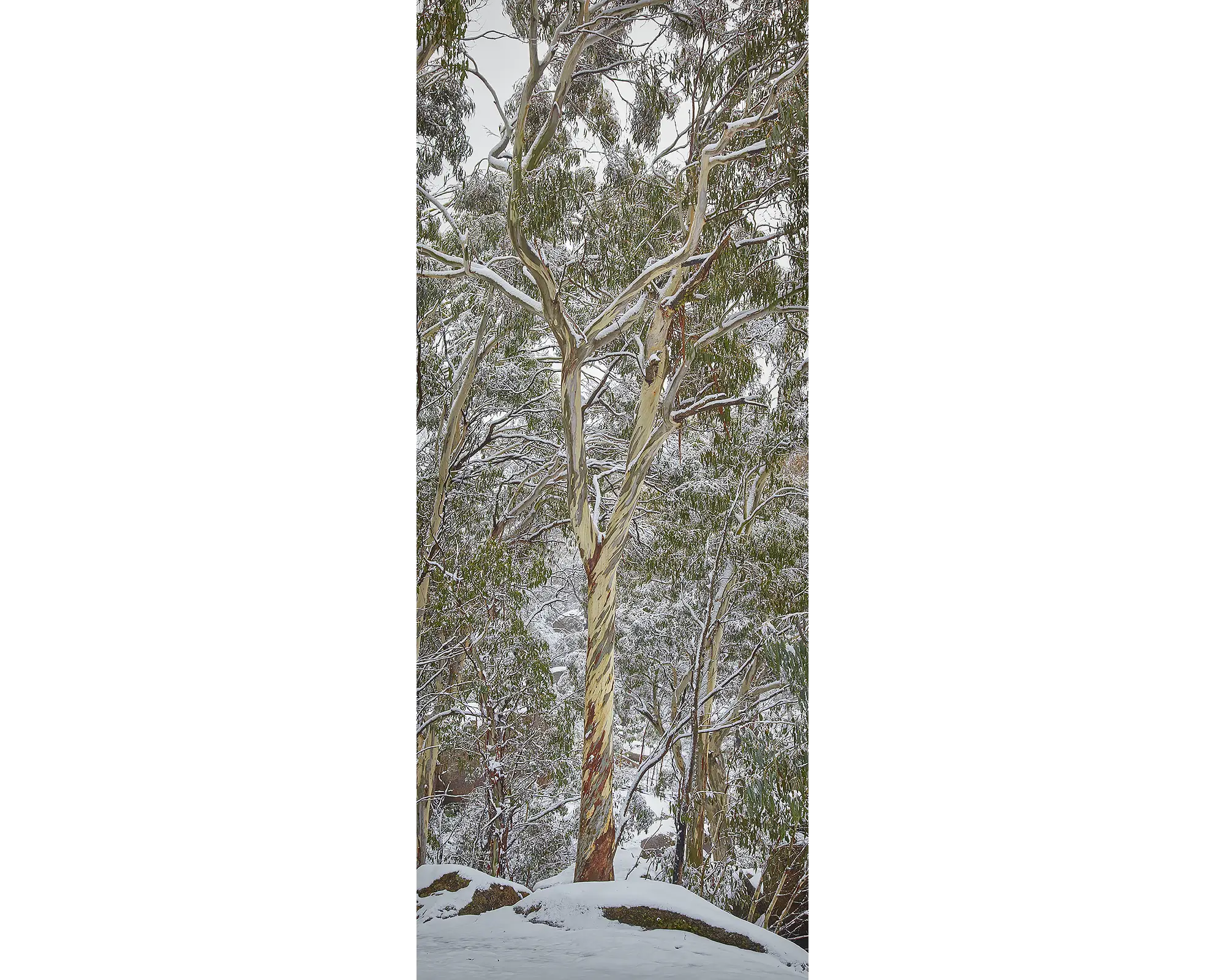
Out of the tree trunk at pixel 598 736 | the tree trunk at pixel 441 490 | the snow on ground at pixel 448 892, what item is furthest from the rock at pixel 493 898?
the tree trunk at pixel 441 490

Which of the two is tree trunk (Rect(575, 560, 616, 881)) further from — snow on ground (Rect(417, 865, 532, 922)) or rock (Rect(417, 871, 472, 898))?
rock (Rect(417, 871, 472, 898))

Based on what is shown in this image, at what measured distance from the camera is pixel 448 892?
3.00m

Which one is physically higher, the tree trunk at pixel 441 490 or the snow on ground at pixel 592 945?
the tree trunk at pixel 441 490

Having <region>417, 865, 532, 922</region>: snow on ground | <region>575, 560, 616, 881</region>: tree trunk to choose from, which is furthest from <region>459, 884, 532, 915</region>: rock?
<region>575, 560, 616, 881</region>: tree trunk

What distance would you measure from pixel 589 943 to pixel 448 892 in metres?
0.50

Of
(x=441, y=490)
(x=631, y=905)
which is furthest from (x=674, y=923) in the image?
(x=441, y=490)

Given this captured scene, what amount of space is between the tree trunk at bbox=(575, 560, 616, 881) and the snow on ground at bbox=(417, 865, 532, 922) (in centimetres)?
26

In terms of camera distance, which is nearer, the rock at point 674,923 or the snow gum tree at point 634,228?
the rock at point 674,923

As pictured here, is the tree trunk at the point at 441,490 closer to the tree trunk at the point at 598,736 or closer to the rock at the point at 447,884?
the rock at the point at 447,884

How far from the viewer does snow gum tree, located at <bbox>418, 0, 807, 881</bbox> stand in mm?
2982

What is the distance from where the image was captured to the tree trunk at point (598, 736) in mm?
2928

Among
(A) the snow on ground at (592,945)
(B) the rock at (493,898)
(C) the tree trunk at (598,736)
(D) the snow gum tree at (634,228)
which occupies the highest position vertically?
(D) the snow gum tree at (634,228)
